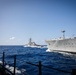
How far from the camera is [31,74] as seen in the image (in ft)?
52.9

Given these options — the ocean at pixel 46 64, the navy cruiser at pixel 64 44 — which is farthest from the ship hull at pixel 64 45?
the ocean at pixel 46 64

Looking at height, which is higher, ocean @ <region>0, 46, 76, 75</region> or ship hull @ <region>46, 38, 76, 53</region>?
ship hull @ <region>46, 38, 76, 53</region>

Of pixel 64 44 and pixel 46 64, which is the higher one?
pixel 64 44

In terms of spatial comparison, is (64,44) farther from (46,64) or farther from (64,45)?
(46,64)

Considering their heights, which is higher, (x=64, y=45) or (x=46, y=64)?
(x=64, y=45)

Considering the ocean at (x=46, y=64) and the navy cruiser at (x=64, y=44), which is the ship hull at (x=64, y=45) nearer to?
the navy cruiser at (x=64, y=44)

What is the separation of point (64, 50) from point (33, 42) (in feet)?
367

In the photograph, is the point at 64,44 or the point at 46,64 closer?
the point at 46,64

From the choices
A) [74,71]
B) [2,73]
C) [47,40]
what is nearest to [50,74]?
[2,73]

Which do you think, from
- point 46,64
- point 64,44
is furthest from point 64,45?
point 46,64

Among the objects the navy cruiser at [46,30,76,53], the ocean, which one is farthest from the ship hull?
the ocean

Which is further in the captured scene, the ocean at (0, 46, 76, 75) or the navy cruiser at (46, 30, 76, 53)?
the navy cruiser at (46, 30, 76, 53)

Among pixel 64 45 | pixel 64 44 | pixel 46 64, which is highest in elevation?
pixel 64 44

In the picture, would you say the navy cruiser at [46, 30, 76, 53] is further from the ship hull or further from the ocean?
the ocean
